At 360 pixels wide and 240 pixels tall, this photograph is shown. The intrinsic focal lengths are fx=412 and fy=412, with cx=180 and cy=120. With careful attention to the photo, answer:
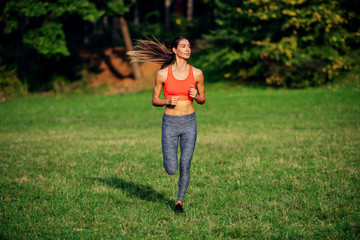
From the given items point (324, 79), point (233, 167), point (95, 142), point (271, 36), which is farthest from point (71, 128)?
point (324, 79)

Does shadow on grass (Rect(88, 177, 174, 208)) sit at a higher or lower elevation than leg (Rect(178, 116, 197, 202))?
lower

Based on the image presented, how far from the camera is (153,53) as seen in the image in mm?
5973

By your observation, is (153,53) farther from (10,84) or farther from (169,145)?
(10,84)

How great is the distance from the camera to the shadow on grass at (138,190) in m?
6.27

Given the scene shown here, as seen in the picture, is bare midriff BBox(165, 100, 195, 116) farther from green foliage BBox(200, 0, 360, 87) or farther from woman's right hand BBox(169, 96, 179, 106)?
green foliage BBox(200, 0, 360, 87)

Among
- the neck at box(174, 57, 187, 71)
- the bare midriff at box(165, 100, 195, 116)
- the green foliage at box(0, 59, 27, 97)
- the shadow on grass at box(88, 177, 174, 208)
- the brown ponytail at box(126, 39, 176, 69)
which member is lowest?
the shadow on grass at box(88, 177, 174, 208)

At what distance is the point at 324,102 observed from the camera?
1845 cm

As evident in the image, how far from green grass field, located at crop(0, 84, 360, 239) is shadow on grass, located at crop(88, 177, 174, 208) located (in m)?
0.02

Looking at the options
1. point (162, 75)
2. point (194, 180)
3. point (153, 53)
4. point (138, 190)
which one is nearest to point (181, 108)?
point (162, 75)

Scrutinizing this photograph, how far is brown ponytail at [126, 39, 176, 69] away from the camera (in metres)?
5.87

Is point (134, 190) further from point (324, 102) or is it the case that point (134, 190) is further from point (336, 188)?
point (324, 102)

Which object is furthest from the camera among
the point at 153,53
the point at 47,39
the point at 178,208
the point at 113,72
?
the point at 113,72

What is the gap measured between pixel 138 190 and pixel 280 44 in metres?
15.0

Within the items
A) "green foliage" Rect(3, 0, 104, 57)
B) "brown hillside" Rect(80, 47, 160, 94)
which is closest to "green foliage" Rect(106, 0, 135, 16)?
"green foliage" Rect(3, 0, 104, 57)
